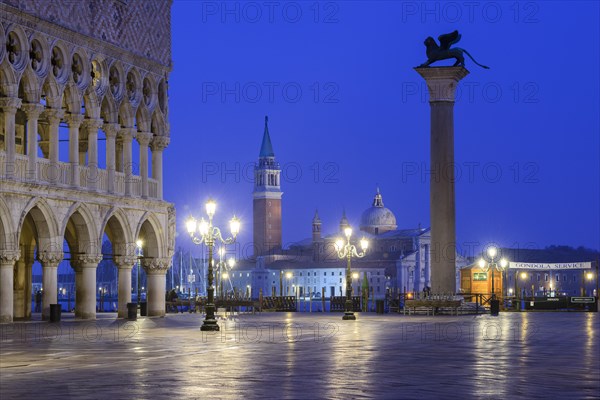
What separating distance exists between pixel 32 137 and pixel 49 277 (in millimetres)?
5036

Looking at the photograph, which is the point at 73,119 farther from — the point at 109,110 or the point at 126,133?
the point at 126,133

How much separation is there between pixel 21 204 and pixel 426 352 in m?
18.2

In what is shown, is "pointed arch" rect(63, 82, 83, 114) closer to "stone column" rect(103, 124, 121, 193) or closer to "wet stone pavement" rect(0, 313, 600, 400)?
"stone column" rect(103, 124, 121, 193)

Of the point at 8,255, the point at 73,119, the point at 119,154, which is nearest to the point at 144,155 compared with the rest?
the point at 119,154

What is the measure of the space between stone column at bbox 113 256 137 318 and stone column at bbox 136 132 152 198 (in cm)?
265

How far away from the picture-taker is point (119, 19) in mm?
43031

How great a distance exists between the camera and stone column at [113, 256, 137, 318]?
4406cm

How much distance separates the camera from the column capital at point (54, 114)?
39.3 m

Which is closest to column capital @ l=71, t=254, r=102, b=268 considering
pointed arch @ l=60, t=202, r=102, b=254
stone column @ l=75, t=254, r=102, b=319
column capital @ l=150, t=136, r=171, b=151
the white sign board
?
stone column @ l=75, t=254, r=102, b=319

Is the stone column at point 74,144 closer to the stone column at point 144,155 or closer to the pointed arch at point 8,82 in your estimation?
the pointed arch at point 8,82

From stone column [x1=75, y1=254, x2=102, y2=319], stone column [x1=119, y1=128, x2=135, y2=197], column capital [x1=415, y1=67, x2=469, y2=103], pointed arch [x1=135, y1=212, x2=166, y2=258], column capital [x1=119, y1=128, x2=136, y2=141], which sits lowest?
stone column [x1=75, y1=254, x2=102, y2=319]

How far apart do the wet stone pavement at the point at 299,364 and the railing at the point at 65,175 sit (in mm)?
6577

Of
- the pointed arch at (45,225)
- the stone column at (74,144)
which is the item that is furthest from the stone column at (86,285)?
the stone column at (74,144)

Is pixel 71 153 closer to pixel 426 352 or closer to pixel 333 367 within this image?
pixel 426 352
